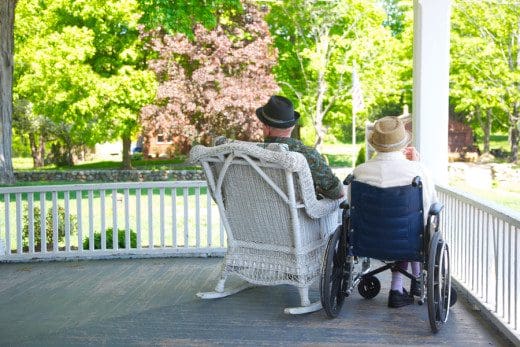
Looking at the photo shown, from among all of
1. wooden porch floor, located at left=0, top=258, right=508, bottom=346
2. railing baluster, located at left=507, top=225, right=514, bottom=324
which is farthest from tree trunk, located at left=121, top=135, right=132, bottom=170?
→ railing baluster, located at left=507, top=225, right=514, bottom=324

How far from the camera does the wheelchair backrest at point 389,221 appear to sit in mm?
3471

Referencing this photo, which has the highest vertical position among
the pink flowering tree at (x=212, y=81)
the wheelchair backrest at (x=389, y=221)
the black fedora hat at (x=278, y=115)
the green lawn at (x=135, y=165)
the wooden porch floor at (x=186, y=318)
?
the pink flowering tree at (x=212, y=81)

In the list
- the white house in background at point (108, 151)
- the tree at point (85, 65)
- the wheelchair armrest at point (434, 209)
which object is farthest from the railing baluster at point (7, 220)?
the white house in background at point (108, 151)

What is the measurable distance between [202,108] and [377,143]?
583 inches

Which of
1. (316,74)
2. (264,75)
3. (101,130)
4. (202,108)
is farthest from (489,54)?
(101,130)

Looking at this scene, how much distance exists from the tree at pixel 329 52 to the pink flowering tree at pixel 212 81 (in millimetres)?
2574

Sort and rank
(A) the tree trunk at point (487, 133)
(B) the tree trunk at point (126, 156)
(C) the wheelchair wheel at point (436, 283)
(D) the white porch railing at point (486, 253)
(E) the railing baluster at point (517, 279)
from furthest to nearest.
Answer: (A) the tree trunk at point (487, 133)
(B) the tree trunk at point (126, 156)
(C) the wheelchair wheel at point (436, 283)
(D) the white porch railing at point (486, 253)
(E) the railing baluster at point (517, 279)

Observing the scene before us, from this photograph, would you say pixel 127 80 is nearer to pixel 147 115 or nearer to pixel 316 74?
pixel 147 115

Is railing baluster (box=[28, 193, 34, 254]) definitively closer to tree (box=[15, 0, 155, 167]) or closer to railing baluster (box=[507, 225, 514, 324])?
railing baluster (box=[507, 225, 514, 324])

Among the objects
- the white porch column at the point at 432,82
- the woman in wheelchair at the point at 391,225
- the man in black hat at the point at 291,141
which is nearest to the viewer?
the woman in wheelchair at the point at 391,225

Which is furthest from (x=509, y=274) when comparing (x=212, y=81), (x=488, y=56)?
(x=488, y=56)

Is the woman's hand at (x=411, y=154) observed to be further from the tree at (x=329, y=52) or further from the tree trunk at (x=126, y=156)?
the tree trunk at (x=126, y=156)

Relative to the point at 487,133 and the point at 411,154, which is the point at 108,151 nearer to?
the point at 487,133

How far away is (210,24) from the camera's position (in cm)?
A: 1073
